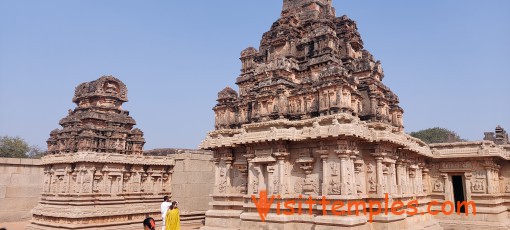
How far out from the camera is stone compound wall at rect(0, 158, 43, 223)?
23.0 metres

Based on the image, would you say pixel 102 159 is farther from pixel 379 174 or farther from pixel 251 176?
pixel 379 174

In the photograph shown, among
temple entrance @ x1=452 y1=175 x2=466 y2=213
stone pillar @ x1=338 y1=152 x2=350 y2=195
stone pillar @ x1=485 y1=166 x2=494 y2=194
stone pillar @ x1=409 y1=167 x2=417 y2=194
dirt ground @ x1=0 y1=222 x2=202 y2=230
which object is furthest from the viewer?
dirt ground @ x1=0 y1=222 x2=202 y2=230

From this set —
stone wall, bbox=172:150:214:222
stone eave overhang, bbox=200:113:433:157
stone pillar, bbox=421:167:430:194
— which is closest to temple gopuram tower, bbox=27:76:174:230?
stone wall, bbox=172:150:214:222

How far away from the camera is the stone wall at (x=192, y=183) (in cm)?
2256

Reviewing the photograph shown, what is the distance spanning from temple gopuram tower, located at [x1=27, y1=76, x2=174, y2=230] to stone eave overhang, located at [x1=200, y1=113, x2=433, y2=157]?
8.00 meters

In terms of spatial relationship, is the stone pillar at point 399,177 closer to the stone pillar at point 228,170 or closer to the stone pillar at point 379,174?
the stone pillar at point 379,174

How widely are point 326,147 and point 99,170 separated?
1319 cm

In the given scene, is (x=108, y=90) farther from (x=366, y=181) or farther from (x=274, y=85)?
(x=366, y=181)

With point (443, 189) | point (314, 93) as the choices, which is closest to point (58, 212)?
point (314, 93)

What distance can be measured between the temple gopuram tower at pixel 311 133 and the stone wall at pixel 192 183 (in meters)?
6.06

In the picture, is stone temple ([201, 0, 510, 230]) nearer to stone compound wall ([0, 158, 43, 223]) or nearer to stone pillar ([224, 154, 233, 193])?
stone pillar ([224, 154, 233, 193])

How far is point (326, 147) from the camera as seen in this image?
508 inches

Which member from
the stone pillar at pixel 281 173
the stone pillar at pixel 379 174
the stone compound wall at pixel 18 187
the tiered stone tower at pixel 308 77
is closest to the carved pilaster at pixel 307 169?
the stone pillar at pixel 281 173

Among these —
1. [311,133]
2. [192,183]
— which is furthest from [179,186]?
[311,133]
